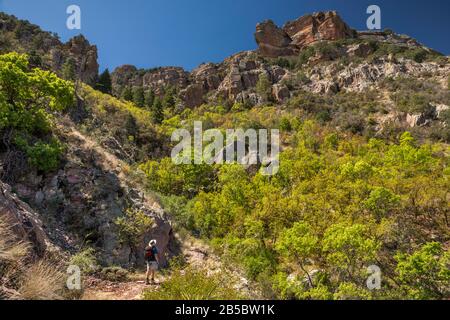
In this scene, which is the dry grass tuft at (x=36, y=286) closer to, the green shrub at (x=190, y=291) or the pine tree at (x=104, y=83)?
the green shrub at (x=190, y=291)

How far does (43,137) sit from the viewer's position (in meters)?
12.7

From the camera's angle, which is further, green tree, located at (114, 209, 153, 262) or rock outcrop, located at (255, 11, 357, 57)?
rock outcrop, located at (255, 11, 357, 57)

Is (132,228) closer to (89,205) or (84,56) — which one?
(89,205)

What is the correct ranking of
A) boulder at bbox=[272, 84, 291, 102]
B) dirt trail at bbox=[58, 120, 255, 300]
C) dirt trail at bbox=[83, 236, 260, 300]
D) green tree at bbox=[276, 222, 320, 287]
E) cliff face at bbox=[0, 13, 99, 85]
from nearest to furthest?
dirt trail at bbox=[83, 236, 260, 300]
dirt trail at bbox=[58, 120, 255, 300]
green tree at bbox=[276, 222, 320, 287]
cliff face at bbox=[0, 13, 99, 85]
boulder at bbox=[272, 84, 291, 102]

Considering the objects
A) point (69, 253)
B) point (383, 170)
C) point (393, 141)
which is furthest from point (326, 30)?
point (69, 253)

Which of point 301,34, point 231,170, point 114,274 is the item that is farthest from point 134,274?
point 301,34

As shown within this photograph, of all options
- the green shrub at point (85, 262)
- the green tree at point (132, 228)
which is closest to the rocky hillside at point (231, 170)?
the green tree at point (132, 228)

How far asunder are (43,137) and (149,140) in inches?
832

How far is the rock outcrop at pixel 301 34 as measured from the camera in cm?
7180

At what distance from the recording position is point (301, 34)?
7556cm

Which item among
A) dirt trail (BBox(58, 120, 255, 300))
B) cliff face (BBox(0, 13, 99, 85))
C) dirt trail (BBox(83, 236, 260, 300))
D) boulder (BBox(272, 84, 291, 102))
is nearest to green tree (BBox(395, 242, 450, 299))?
dirt trail (BBox(83, 236, 260, 300))

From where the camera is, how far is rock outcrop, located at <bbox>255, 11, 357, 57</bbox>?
71.8 meters

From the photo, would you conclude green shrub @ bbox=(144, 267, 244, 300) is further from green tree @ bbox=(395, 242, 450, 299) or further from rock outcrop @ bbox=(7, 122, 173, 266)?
green tree @ bbox=(395, 242, 450, 299)
